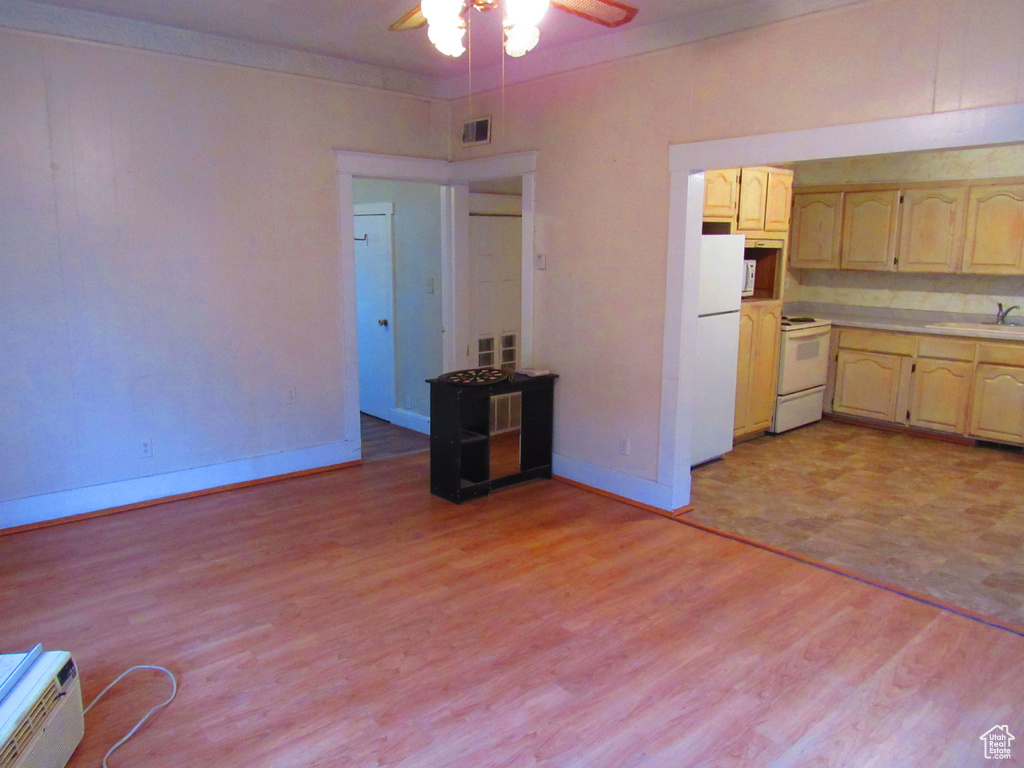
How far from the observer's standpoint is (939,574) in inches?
134

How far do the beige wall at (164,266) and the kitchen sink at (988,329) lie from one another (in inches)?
177

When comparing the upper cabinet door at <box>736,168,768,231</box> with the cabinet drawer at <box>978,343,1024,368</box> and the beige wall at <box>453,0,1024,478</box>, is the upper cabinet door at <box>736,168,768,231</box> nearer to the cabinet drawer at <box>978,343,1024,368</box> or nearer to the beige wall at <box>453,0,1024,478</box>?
the beige wall at <box>453,0,1024,478</box>

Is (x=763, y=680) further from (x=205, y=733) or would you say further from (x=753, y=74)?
(x=753, y=74)

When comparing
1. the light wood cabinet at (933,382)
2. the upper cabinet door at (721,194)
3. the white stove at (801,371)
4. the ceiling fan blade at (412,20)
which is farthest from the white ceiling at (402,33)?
the light wood cabinet at (933,382)

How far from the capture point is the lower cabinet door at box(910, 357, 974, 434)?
5516 mm

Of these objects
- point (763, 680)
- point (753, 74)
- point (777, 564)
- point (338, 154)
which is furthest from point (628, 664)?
point (338, 154)

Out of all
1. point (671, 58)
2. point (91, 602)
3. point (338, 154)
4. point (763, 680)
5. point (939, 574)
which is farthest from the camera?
point (338, 154)

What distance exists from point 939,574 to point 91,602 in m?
3.90

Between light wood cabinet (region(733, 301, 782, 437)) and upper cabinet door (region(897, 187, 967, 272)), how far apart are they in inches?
49.9

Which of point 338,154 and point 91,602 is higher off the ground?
point 338,154

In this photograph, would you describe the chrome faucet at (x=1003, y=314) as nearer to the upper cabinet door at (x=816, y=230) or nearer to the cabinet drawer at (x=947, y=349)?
the cabinet drawer at (x=947, y=349)

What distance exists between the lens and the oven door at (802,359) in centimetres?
575

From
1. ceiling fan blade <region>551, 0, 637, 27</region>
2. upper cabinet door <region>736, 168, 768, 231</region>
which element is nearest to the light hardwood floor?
ceiling fan blade <region>551, 0, 637, 27</region>

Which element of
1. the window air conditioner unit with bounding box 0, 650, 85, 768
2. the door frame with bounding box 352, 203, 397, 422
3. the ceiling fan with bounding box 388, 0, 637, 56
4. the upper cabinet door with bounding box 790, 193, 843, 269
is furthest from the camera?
the upper cabinet door with bounding box 790, 193, 843, 269
